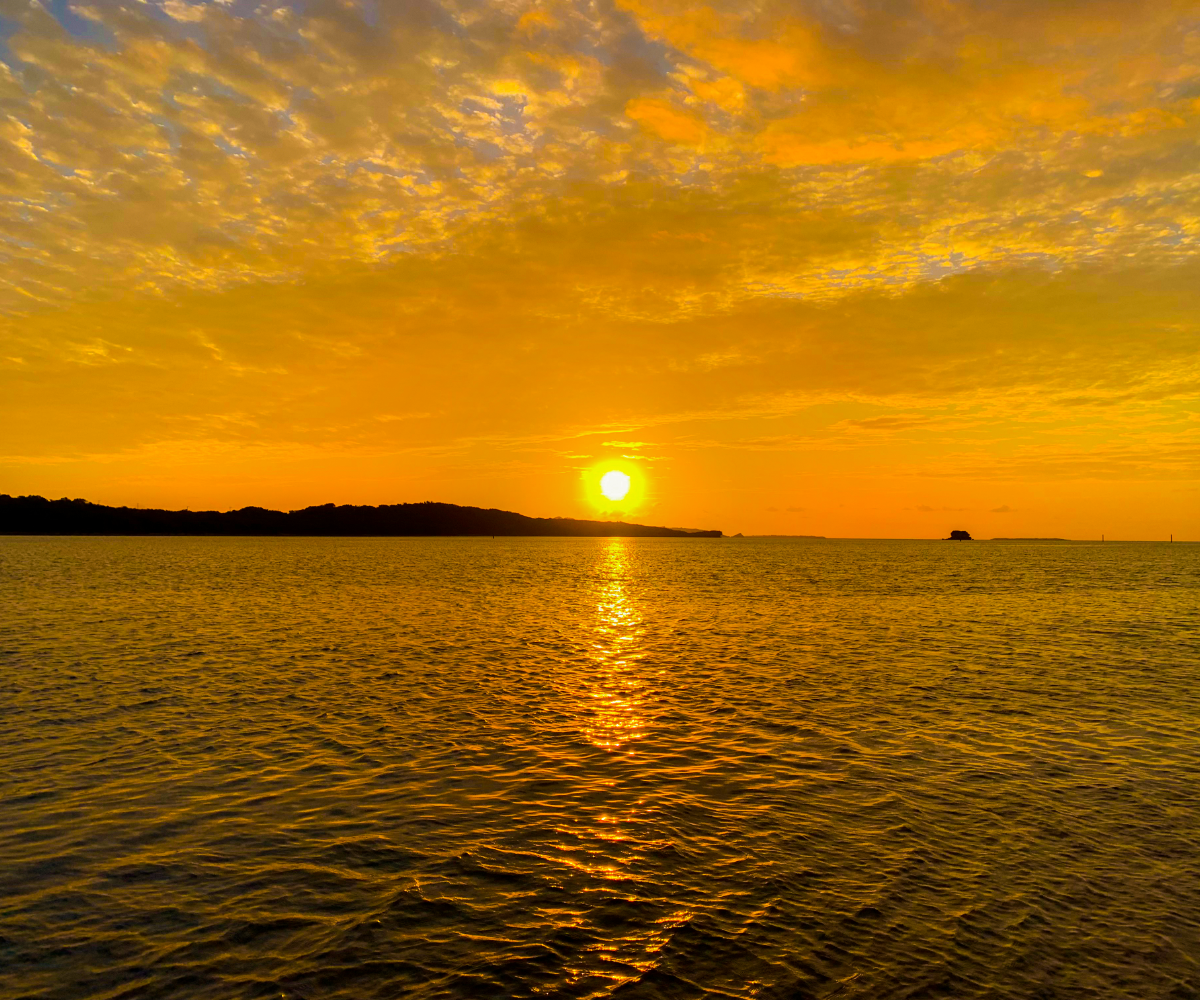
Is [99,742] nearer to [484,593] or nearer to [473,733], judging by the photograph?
[473,733]

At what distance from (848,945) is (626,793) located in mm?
8984

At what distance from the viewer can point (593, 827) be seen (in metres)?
19.4

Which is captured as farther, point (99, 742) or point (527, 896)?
point (99, 742)

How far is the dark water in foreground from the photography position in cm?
1320

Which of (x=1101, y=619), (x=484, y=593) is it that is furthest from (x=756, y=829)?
(x=484, y=593)

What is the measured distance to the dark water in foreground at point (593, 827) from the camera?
13.2 meters

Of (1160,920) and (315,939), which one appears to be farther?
(1160,920)

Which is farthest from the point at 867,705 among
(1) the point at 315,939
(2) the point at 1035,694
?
(1) the point at 315,939

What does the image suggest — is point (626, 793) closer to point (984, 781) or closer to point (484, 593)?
point (984, 781)

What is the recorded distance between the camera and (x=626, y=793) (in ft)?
72.2

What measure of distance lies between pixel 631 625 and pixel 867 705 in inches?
1296

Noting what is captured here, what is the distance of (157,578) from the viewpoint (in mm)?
111312

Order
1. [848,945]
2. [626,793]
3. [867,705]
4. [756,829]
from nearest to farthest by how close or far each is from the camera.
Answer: [848,945]
[756,829]
[626,793]
[867,705]

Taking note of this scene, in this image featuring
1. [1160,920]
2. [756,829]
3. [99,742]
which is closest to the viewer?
[1160,920]
